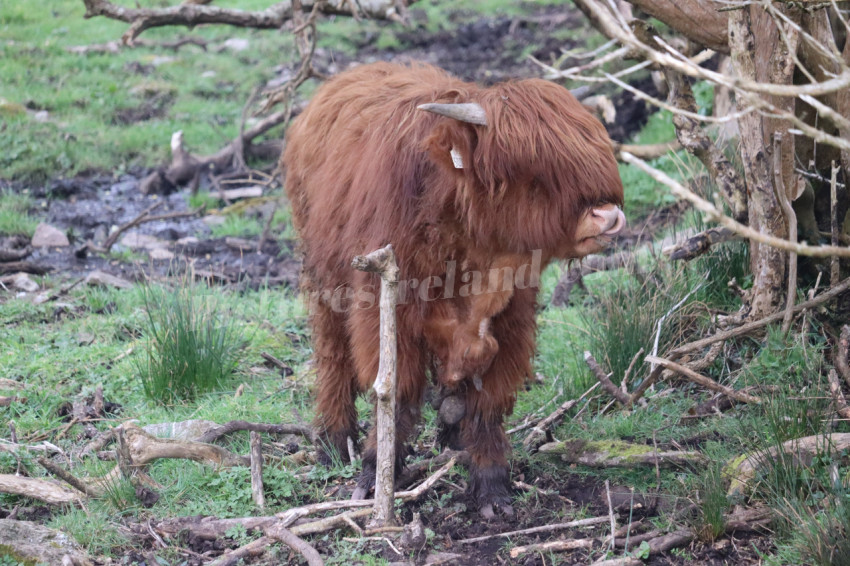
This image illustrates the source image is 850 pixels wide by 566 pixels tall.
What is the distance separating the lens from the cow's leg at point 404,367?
10.3 feet

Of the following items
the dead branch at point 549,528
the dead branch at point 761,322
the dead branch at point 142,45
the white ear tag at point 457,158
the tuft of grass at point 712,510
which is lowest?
the dead branch at point 549,528

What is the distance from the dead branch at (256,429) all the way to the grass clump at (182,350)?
0.60 metres

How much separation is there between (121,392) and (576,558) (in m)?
2.68

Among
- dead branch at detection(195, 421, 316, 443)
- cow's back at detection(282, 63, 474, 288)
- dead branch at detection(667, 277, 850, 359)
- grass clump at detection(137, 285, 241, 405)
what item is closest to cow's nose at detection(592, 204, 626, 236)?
cow's back at detection(282, 63, 474, 288)

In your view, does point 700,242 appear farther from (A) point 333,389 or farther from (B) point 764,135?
(A) point 333,389

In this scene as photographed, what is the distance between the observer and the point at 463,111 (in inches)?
111

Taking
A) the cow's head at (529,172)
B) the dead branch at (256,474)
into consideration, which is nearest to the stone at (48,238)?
the dead branch at (256,474)

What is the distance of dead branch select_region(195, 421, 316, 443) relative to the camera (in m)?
3.87

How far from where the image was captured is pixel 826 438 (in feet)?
9.73

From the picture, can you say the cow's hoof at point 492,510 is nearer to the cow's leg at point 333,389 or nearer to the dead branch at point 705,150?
the cow's leg at point 333,389

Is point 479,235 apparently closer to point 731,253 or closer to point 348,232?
point 348,232

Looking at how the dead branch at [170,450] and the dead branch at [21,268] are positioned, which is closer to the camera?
the dead branch at [170,450]

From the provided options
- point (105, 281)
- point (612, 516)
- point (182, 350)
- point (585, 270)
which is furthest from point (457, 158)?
point (105, 281)

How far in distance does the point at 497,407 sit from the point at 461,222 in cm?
84
